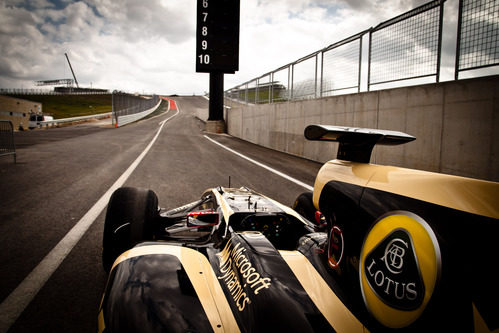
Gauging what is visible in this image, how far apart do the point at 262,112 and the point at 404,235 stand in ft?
49.1

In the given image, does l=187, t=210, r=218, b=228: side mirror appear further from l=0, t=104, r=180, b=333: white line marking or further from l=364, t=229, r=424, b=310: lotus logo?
l=364, t=229, r=424, b=310: lotus logo

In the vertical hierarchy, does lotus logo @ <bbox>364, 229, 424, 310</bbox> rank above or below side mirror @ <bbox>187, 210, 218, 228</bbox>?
above

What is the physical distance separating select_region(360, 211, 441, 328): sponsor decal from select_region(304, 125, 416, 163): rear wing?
1.55 feet

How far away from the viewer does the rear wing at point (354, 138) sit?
138 cm

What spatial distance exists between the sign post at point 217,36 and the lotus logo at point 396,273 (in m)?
19.2

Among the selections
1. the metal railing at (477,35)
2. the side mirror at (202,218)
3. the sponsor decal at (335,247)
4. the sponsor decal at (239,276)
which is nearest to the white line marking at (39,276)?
the side mirror at (202,218)

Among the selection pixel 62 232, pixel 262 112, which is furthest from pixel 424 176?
pixel 262 112

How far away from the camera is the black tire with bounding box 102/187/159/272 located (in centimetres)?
252

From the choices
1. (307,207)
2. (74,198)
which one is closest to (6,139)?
(74,198)

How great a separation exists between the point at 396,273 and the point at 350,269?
10.9 inches

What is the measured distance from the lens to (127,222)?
2.65m

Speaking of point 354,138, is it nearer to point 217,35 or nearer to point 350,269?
point 350,269

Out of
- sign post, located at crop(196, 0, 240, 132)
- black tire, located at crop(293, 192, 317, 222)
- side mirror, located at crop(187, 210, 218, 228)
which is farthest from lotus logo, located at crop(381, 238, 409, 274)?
sign post, located at crop(196, 0, 240, 132)

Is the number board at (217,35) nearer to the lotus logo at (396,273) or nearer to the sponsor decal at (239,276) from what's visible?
the sponsor decal at (239,276)
